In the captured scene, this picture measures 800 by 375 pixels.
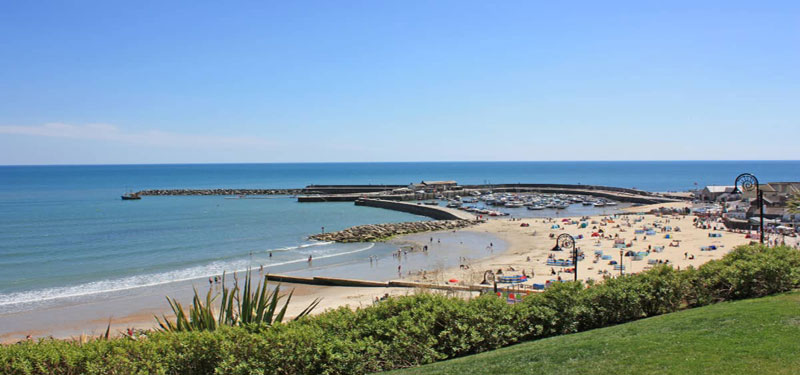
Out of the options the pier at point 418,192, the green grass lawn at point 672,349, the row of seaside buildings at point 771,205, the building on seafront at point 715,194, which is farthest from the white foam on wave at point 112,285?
the building on seafront at point 715,194

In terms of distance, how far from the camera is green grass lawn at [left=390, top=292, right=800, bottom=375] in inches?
330

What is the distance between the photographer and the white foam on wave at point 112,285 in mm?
27969

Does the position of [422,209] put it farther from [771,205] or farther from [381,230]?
[771,205]

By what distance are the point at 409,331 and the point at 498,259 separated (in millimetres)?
27924

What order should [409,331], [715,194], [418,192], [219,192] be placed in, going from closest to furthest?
[409,331] → [715,194] → [418,192] → [219,192]

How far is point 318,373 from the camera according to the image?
9805mm

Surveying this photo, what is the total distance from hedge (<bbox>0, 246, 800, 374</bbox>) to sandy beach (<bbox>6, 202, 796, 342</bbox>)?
5488 millimetres

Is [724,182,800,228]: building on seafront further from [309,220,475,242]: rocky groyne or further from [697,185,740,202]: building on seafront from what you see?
[309,220,475,242]: rocky groyne

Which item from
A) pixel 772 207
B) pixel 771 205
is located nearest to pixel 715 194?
pixel 771 205

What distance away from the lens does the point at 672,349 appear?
364 inches

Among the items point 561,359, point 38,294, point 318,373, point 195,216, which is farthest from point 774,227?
point 195,216

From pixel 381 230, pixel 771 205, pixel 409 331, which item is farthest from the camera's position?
pixel 381 230

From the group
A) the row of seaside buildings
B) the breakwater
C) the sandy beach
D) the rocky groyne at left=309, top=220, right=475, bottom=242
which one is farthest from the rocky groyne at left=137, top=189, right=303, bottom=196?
the row of seaside buildings

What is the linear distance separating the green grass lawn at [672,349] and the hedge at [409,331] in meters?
0.65
